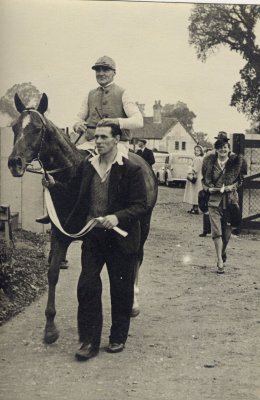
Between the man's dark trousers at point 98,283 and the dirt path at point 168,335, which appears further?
the man's dark trousers at point 98,283

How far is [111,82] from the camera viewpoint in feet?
14.3

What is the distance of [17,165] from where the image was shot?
3.90 metres

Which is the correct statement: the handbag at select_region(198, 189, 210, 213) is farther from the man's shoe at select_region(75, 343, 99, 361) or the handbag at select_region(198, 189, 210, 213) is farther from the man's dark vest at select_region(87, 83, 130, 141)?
the man's shoe at select_region(75, 343, 99, 361)

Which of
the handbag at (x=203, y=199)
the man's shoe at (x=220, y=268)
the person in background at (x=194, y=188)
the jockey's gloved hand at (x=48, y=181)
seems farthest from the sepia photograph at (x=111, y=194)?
the handbag at (x=203, y=199)

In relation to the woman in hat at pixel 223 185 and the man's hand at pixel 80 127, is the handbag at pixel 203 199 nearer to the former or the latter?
the woman in hat at pixel 223 185

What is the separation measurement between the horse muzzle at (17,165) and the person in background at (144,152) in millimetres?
1084

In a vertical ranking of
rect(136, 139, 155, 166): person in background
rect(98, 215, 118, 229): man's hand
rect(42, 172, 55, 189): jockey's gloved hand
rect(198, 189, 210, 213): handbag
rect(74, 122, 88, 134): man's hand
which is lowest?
rect(198, 189, 210, 213): handbag

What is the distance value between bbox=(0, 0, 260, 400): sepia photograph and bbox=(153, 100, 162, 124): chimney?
20 mm

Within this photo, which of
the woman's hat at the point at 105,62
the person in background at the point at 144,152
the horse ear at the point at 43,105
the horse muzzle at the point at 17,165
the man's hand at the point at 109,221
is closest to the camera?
the man's hand at the point at 109,221

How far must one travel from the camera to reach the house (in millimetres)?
4399

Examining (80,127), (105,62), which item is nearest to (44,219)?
(80,127)

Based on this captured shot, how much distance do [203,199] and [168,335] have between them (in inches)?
70.5

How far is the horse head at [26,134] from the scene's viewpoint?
3919 mm

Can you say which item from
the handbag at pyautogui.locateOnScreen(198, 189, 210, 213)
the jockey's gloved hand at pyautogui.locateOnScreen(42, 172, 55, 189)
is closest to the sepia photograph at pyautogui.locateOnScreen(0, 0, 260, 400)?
the jockey's gloved hand at pyautogui.locateOnScreen(42, 172, 55, 189)
